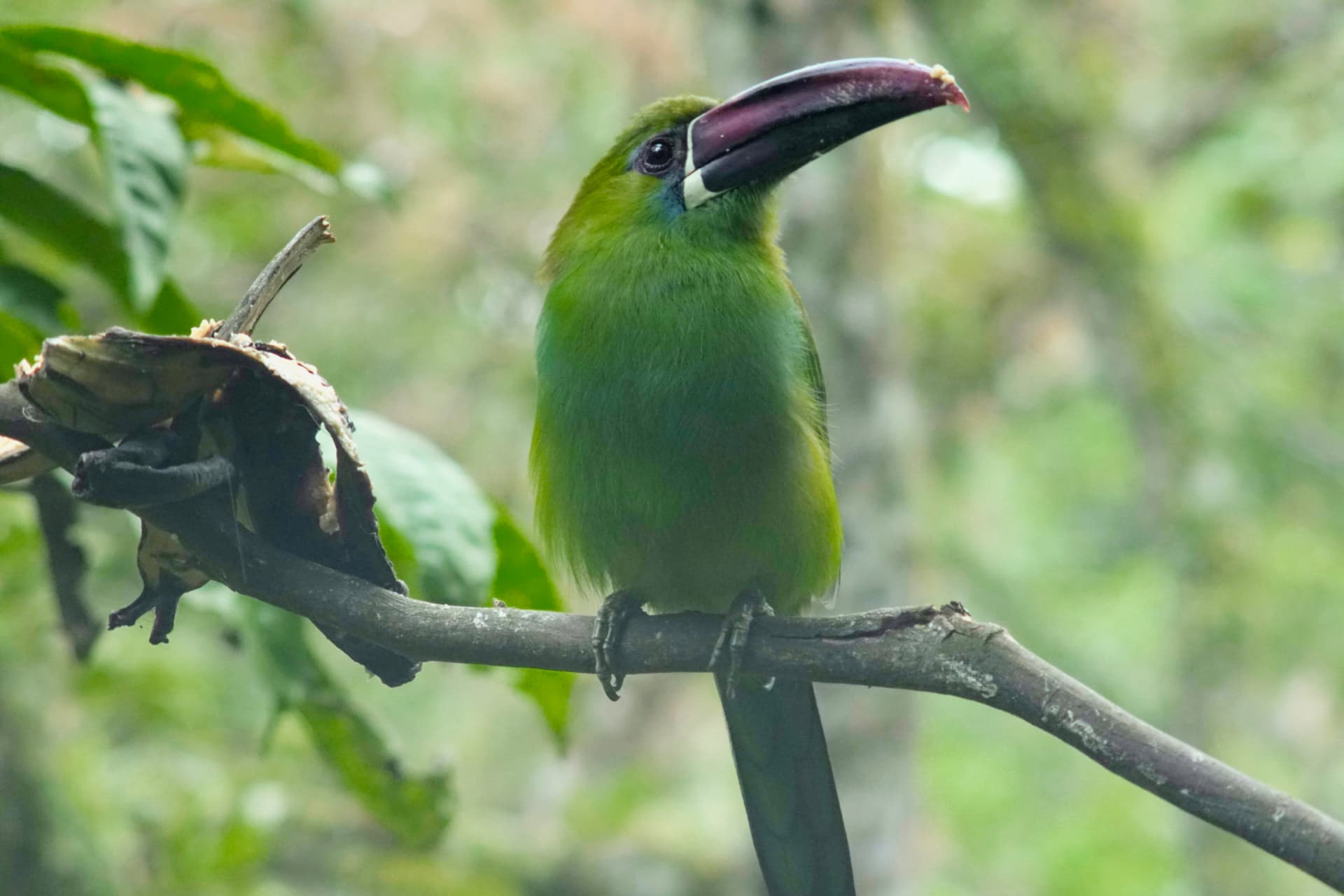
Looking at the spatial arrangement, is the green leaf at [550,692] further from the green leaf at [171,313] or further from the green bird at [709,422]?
the green leaf at [171,313]

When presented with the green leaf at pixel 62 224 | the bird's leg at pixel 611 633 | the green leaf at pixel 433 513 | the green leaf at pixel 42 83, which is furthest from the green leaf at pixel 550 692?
the green leaf at pixel 42 83

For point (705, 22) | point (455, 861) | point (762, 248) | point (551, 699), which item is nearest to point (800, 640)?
point (551, 699)

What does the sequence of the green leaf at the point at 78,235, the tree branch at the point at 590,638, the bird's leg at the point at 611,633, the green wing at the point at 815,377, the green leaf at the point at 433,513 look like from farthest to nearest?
the green wing at the point at 815,377
the green leaf at the point at 78,235
the green leaf at the point at 433,513
the bird's leg at the point at 611,633
the tree branch at the point at 590,638

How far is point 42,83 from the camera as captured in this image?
221 cm

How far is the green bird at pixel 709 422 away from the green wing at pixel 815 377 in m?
0.09

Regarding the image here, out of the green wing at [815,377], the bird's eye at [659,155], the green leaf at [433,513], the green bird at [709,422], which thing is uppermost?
the bird's eye at [659,155]

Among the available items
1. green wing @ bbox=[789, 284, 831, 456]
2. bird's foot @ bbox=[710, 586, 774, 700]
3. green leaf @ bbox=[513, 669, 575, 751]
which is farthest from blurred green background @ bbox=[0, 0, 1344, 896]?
green wing @ bbox=[789, 284, 831, 456]

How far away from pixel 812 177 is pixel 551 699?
2775 millimetres

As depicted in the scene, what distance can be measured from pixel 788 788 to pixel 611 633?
20.2 inches

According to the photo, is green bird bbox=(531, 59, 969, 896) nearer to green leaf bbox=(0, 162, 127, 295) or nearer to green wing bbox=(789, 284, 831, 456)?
green wing bbox=(789, 284, 831, 456)

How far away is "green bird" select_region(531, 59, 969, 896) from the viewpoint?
2.22m

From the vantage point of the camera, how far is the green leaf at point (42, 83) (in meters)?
2.17

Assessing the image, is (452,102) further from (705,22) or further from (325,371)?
(705,22)

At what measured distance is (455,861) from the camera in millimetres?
4457
